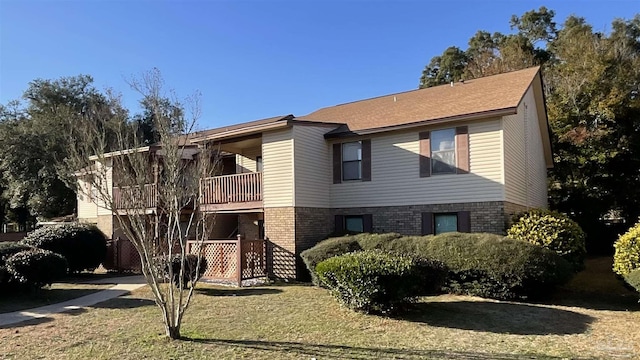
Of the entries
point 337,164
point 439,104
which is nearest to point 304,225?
point 337,164

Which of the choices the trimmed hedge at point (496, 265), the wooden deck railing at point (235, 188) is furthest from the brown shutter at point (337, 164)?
the trimmed hedge at point (496, 265)

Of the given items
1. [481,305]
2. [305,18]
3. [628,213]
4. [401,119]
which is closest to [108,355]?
[481,305]

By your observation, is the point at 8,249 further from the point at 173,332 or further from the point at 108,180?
the point at 173,332

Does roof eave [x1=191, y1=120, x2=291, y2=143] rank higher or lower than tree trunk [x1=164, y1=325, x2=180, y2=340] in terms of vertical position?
higher

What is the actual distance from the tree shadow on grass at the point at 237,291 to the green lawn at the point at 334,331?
40.2 inches

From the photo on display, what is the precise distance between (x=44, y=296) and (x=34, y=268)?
2.89 ft

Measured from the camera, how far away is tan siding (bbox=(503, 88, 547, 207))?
14908mm

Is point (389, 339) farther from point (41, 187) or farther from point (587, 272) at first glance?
point (41, 187)

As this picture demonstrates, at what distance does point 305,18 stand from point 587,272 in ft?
43.3

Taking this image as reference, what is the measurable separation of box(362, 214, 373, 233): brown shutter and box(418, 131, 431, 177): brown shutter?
2.36m

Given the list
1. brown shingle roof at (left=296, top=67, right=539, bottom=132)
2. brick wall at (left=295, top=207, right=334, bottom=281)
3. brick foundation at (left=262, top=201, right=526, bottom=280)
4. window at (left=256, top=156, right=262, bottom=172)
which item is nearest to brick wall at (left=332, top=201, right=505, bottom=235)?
brick foundation at (left=262, top=201, right=526, bottom=280)

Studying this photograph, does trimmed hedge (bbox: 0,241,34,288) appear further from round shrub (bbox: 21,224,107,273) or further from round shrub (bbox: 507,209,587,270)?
round shrub (bbox: 507,209,587,270)

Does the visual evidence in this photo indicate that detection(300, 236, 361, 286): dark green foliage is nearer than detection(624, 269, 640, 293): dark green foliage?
No

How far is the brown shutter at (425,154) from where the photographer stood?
15.4 meters
